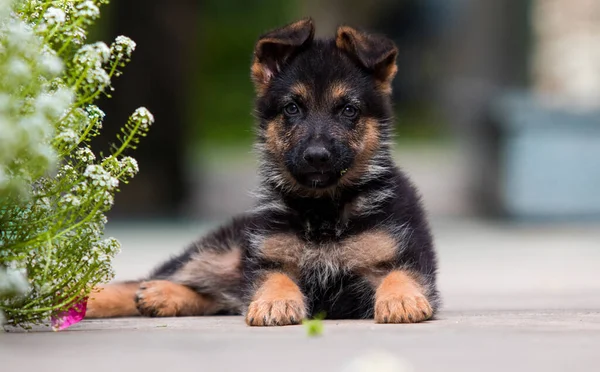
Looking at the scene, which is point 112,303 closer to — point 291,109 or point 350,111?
point 291,109

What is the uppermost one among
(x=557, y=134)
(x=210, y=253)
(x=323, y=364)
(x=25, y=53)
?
(x=557, y=134)

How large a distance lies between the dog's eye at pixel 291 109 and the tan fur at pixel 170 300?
1.21 meters

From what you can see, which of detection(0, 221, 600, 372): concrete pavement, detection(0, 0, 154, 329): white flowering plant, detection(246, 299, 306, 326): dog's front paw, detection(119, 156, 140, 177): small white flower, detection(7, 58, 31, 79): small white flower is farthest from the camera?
detection(246, 299, 306, 326): dog's front paw

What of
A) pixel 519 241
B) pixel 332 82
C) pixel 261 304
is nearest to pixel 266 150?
pixel 332 82

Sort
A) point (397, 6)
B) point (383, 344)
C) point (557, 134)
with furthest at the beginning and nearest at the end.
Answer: point (397, 6) < point (557, 134) < point (383, 344)

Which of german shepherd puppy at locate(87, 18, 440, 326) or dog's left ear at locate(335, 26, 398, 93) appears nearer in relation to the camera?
german shepherd puppy at locate(87, 18, 440, 326)

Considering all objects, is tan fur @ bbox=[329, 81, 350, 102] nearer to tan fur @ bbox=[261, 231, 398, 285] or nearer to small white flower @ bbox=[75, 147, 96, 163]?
tan fur @ bbox=[261, 231, 398, 285]

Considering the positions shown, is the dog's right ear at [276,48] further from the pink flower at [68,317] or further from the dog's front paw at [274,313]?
the pink flower at [68,317]

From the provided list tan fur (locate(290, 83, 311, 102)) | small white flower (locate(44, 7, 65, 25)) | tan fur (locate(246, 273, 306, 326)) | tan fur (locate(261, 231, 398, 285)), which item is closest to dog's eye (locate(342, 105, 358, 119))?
tan fur (locate(290, 83, 311, 102))

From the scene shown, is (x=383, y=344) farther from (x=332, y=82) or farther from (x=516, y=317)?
(x=332, y=82)

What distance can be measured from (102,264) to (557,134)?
868cm

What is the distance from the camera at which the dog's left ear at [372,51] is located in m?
5.72

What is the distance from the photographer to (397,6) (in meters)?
31.4

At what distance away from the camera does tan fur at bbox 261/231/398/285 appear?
17.5 feet
